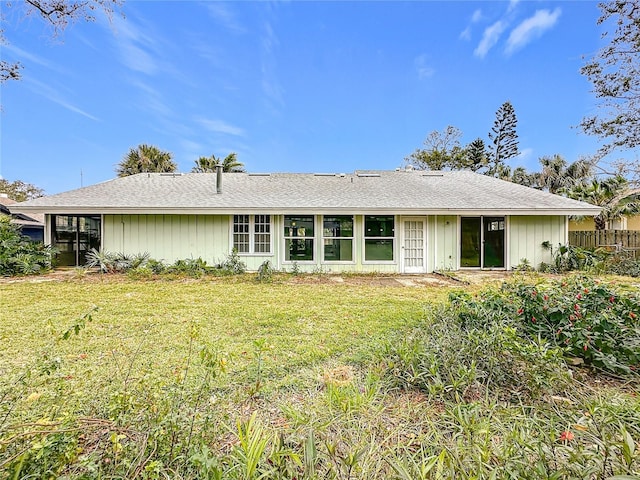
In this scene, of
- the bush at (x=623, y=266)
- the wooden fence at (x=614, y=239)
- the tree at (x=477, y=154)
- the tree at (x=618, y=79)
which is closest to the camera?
the tree at (x=618, y=79)

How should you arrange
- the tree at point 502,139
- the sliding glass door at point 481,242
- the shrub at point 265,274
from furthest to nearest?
the tree at point 502,139 → the sliding glass door at point 481,242 → the shrub at point 265,274

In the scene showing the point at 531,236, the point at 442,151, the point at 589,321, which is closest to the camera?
the point at 589,321

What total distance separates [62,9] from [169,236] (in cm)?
666

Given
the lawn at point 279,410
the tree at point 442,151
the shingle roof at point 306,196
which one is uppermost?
the tree at point 442,151

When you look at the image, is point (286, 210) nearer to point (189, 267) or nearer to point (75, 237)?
point (189, 267)

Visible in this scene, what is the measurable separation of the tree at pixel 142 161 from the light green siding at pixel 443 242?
62.2ft

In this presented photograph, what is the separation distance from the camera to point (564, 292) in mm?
→ 3736

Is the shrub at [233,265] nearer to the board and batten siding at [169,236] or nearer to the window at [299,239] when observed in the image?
the board and batten siding at [169,236]

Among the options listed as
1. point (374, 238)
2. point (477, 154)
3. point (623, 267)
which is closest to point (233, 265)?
point (374, 238)

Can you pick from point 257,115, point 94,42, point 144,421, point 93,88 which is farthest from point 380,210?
point 93,88

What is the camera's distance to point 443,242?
37.9 feet

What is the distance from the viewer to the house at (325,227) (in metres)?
Result: 10.9

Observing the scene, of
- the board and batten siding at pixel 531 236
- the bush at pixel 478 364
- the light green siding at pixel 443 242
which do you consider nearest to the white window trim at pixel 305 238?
the light green siding at pixel 443 242

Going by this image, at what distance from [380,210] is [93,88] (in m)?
16.3
